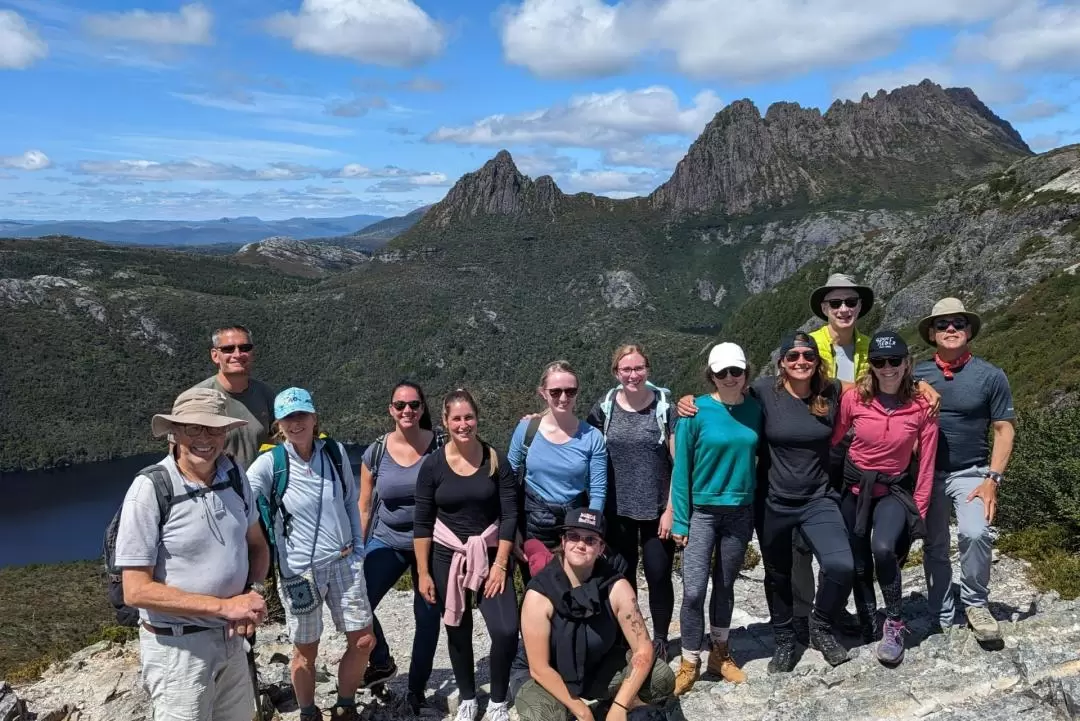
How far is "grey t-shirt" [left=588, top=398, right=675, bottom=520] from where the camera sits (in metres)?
5.26

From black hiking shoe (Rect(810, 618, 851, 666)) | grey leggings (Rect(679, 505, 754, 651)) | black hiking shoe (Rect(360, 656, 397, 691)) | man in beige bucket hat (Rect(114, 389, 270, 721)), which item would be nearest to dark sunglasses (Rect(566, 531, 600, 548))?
grey leggings (Rect(679, 505, 754, 651))

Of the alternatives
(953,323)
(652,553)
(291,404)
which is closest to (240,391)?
(291,404)

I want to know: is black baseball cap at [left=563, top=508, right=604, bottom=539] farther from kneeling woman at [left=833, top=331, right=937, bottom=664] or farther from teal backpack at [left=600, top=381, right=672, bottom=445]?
kneeling woman at [left=833, top=331, right=937, bottom=664]

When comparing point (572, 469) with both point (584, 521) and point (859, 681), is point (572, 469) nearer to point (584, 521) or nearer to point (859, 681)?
point (584, 521)

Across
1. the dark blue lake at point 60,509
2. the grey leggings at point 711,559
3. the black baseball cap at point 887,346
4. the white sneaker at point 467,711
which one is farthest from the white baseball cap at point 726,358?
the dark blue lake at point 60,509

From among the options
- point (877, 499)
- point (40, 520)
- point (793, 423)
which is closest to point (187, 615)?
point (793, 423)

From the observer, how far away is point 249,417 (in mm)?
5863

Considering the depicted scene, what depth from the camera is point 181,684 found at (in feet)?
12.3

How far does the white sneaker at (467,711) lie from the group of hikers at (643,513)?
3 centimetres

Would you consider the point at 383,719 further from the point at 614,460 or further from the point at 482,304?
the point at 482,304

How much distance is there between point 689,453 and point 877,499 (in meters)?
1.45

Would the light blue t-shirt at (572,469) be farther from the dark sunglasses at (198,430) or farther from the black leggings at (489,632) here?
the dark sunglasses at (198,430)

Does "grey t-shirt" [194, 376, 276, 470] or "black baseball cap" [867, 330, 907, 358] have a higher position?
"black baseball cap" [867, 330, 907, 358]

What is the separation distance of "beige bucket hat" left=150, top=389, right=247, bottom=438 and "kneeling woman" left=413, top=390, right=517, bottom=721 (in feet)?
5.28
